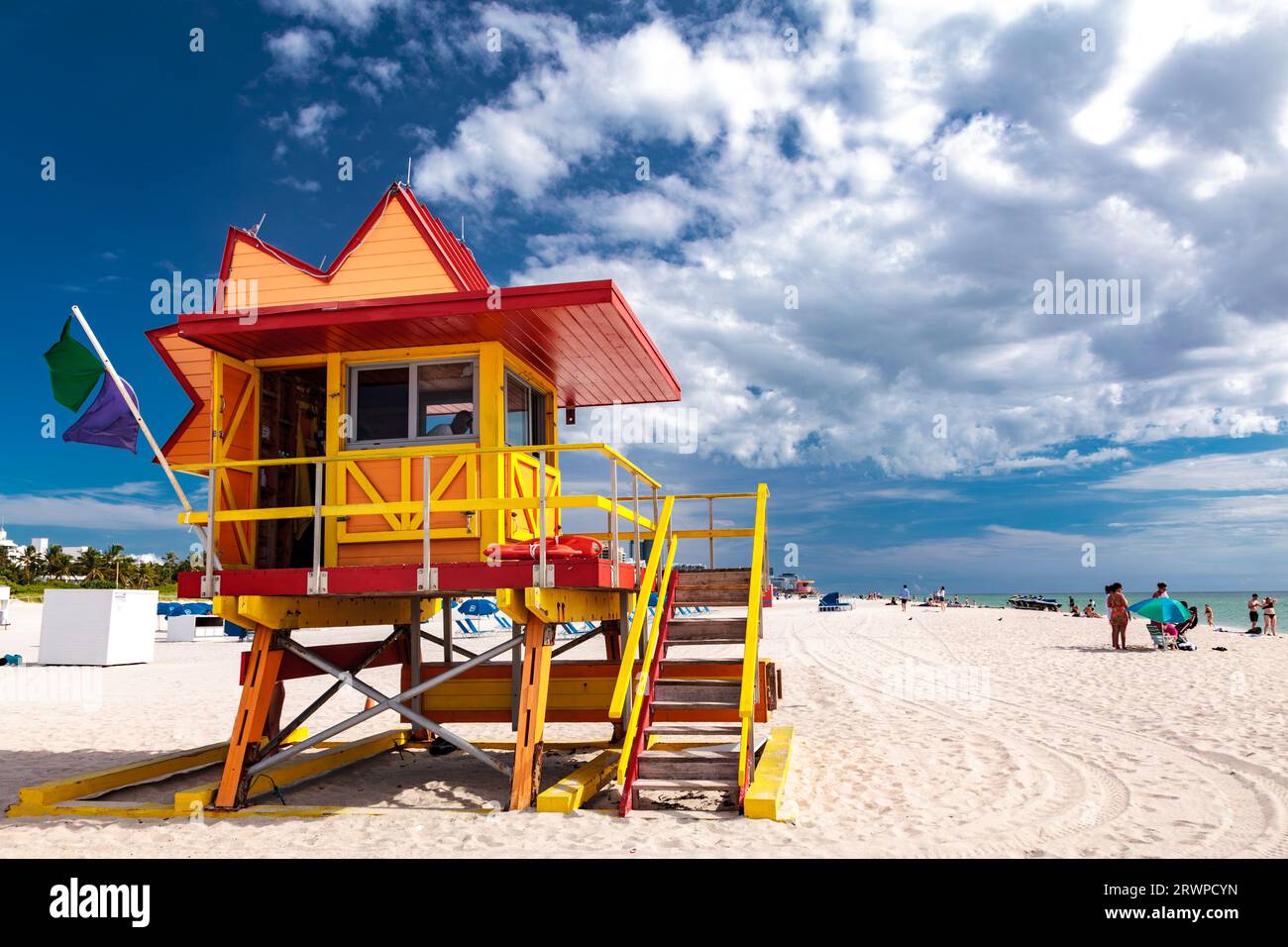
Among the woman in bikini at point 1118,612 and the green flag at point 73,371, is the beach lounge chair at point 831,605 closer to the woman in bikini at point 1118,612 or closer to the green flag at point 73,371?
the woman in bikini at point 1118,612

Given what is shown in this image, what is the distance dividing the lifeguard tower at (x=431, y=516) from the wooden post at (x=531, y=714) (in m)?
0.03

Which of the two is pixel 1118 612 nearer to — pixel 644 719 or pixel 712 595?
pixel 712 595

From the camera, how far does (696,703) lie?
9.33 meters

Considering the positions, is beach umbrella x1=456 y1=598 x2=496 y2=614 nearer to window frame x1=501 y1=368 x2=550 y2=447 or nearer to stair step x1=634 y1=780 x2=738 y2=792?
window frame x1=501 y1=368 x2=550 y2=447

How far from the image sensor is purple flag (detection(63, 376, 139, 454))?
10.1m

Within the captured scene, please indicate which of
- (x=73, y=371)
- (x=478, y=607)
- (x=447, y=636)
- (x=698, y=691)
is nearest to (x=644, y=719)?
(x=698, y=691)

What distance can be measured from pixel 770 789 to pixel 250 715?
211 inches

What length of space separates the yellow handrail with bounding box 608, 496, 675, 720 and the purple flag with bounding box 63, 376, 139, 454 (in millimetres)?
5790

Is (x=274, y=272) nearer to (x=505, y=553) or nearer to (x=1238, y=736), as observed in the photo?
(x=505, y=553)

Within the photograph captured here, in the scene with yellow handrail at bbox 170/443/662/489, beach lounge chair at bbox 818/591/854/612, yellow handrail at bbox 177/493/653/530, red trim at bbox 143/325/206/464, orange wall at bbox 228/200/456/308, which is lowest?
beach lounge chair at bbox 818/591/854/612

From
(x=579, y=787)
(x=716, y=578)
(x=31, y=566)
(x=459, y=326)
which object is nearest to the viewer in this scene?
(x=579, y=787)

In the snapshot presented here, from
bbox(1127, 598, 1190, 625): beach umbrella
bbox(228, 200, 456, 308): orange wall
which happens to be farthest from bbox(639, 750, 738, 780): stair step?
bbox(1127, 598, 1190, 625): beach umbrella
